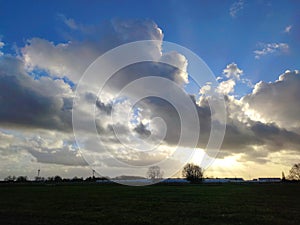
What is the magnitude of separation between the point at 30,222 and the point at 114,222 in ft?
17.7

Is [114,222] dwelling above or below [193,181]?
below

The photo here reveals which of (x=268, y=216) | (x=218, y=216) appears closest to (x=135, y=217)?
(x=218, y=216)

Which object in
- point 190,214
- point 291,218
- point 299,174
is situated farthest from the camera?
point 299,174

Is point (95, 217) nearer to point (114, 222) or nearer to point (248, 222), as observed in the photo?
point (114, 222)

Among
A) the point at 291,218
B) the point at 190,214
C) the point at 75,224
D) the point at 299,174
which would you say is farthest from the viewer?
the point at 299,174

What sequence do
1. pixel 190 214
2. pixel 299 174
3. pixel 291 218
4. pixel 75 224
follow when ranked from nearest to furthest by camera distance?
pixel 75 224 → pixel 291 218 → pixel 190 214 → pixel 299 174

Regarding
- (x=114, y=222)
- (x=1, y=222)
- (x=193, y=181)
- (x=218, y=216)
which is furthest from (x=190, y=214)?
(x=193, y=181)

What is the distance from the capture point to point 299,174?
191875 millimetres

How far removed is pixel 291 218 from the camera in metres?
22.8

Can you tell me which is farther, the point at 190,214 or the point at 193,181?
the point at 193,181

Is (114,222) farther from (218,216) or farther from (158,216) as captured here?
(218,216)

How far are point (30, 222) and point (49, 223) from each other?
1342 mm

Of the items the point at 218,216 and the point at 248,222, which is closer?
the point at 248,222

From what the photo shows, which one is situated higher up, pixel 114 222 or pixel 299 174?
pixel 299 174
